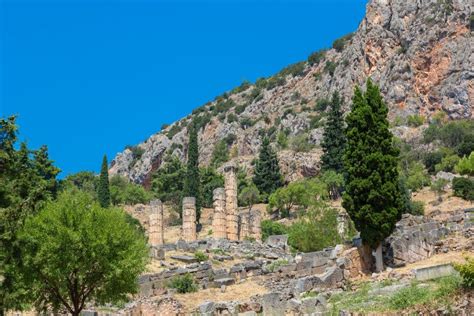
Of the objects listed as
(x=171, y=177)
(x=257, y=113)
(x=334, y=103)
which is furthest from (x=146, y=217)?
(x=257, y=113)

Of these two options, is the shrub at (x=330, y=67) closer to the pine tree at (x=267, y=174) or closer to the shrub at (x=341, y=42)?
the shrub at (x=341, y=42)

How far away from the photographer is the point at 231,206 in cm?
5172

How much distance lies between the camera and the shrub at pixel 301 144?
88.6 metres

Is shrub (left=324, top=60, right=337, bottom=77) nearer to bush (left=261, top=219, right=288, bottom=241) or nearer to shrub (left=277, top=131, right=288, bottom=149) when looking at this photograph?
shrub (left=277, top=131, right=288, bottom=149)

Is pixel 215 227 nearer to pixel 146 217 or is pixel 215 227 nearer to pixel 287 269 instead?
pixel 287 269

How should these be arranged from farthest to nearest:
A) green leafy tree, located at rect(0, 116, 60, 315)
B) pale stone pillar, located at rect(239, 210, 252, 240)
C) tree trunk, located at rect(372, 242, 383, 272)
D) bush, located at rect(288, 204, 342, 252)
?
pale stone pillar, located at rect(239, 210, 252, 240) < bush, located at rect(288, 204, 342, 252) < tree trunk, located at rect(372, 242, 383, 272) < green leafy tree, located at rect(0, 116, 60, 315)

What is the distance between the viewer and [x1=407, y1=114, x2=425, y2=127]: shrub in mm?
82625

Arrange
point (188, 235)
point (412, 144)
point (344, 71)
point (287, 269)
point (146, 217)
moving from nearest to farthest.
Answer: point (287, 269), point (188, 235), point (146, 217), point (412, 144), point (344, 71)

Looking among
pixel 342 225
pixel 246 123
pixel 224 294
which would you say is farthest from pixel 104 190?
pixel 246 123

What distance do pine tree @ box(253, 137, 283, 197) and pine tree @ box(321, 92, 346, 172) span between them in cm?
643

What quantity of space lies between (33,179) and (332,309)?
63.5 feet

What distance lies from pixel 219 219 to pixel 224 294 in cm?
1879

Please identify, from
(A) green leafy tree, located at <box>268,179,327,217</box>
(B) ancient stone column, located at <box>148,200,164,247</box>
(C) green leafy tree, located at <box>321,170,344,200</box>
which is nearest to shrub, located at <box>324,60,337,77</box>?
(C) green leafy tree, located at <box>321,170,344,200</box>

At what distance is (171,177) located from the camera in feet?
277
